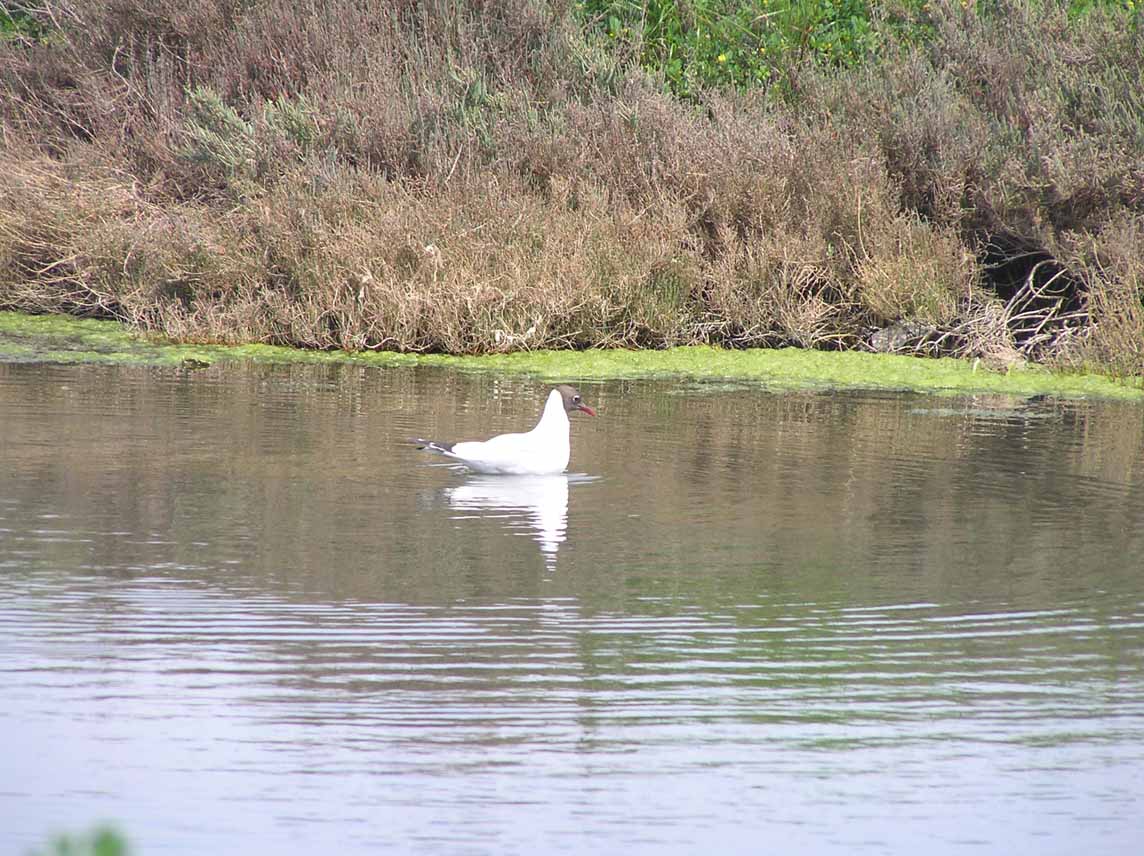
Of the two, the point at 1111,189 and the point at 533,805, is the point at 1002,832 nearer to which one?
the point at 533,805

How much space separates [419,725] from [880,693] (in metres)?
1.48

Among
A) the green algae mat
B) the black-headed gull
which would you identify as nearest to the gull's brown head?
the black-headed gull

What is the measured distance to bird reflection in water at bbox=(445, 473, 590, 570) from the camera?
25.4 feet

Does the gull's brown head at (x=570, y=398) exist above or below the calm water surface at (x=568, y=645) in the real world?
above

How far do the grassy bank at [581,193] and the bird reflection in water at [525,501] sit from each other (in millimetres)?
5183

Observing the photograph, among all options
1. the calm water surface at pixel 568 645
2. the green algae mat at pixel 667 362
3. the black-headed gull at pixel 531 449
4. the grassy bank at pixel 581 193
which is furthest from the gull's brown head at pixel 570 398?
the grassy bank at pixel 581 193

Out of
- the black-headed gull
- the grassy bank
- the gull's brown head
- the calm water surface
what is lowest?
the calm water surface

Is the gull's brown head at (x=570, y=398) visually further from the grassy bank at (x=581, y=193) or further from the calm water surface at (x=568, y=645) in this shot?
the grassy bank at (x=581, y=193)

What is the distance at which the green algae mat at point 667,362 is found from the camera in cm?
1339

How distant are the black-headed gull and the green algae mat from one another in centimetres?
430

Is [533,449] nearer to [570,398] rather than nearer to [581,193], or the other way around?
[570,398]

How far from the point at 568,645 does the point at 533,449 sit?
3.35 m

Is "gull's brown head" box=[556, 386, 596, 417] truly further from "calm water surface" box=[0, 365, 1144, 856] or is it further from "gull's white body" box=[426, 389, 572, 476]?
"gull's white body" box=[426, 389, 572, 476]

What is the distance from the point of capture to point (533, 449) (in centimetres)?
895
